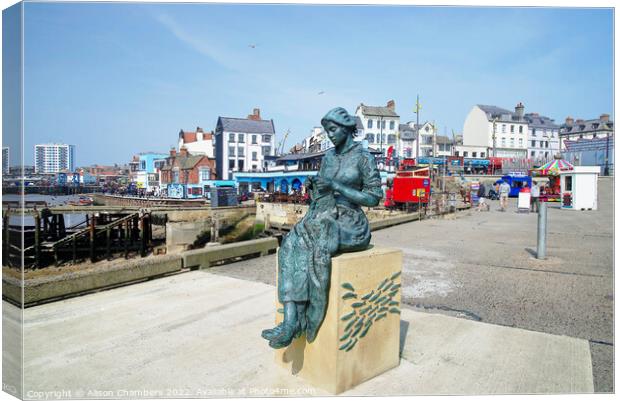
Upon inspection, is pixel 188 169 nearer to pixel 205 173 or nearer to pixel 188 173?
pixel 188 173

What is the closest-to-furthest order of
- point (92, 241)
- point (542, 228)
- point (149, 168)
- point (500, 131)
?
1. point (542, 228)
2. point (92, 241)
3. point (500, 131)
4. point (149, 168)

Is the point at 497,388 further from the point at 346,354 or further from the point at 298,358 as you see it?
the point at 298,358

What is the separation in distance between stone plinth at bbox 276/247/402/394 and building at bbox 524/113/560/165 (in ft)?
225

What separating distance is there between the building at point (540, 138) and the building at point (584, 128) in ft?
4.73

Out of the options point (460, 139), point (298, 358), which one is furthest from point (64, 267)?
point (460, 139)

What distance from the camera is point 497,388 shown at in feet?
12.6

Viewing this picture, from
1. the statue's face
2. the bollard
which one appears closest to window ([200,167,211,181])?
the bollard

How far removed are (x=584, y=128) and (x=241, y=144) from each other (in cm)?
5337

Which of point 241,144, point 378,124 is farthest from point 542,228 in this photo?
point 378,124

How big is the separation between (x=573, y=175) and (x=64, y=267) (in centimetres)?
2591

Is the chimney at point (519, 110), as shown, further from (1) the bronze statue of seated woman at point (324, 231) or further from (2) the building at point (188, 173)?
(1) the bronze statue of seated woman at point (324, 231)

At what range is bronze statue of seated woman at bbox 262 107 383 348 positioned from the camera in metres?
3.67

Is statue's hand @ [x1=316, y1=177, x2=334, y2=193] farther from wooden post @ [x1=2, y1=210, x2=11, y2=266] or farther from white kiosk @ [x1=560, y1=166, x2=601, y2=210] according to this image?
white kiosk @ [x1=560, y1=166, x2=601, y2=210]

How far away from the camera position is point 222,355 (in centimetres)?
442
